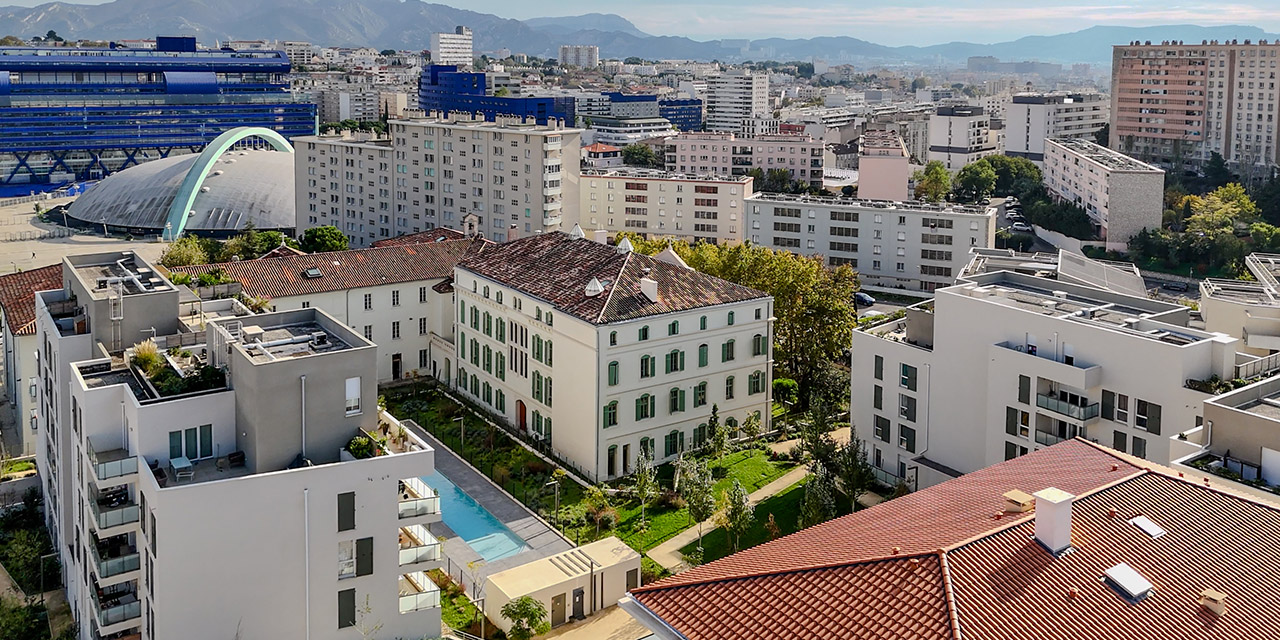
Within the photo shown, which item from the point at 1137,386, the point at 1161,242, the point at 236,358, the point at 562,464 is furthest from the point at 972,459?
the point at 1161,242

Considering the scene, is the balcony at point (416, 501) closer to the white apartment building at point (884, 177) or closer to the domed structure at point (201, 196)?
the domed structure at point (201, 196)

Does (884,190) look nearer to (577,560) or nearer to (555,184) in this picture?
(555,184)

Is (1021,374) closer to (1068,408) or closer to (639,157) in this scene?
(1068,408)

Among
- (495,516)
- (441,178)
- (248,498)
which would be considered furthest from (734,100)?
(248,498)

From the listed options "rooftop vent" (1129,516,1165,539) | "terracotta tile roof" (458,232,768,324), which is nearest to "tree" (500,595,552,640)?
"terracotta tile roof" (458,232,768,324)

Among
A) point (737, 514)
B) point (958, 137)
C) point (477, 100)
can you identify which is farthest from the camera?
point (477, 100)

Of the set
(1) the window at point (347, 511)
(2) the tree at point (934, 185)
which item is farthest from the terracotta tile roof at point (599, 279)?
(2) the tree at point (934, 185)

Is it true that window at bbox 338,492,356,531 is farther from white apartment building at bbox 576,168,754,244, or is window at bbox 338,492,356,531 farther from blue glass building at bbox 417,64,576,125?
blue glass building at bbox 417,64,576,125
